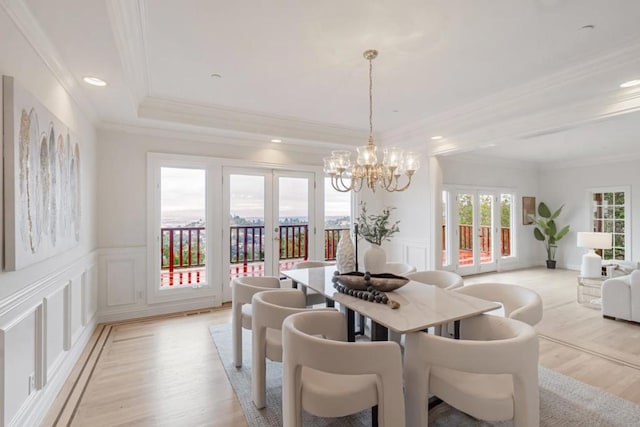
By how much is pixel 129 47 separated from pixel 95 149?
6.27ft

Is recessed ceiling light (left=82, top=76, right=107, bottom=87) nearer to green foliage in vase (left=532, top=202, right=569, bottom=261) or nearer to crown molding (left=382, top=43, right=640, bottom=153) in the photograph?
crown molding (left=382, top=43, right=640, bottom=153)

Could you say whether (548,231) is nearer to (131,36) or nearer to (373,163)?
(373,163)

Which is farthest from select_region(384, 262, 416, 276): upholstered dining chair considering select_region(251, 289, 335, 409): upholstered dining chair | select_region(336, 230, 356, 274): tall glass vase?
select_region(251, 289, 335, 409): upholstered dining chair

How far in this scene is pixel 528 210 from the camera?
733 centimetres

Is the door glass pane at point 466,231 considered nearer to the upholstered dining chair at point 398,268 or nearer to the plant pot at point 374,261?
the upholstered dining chair at point 398,268

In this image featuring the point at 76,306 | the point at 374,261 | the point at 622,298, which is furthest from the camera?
the point at 622,298

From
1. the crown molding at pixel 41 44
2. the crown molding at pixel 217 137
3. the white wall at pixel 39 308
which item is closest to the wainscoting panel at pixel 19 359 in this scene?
the white wall at pixel 39 308

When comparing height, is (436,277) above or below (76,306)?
above

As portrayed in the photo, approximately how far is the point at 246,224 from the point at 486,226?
16.7 feet

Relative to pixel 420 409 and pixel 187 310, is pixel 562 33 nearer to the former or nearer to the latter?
pixel 420 409

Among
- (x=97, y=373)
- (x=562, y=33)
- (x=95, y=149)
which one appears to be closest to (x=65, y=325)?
(x=97, y=373)

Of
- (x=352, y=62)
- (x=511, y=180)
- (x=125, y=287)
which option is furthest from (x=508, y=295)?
(x=511, y=180)

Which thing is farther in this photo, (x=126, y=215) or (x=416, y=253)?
(x=416, y=253)

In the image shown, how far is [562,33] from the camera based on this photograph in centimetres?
225
